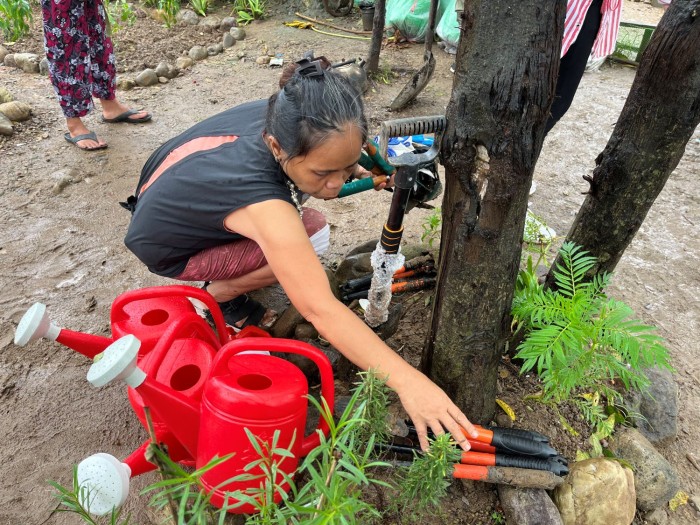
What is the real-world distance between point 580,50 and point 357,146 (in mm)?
1577

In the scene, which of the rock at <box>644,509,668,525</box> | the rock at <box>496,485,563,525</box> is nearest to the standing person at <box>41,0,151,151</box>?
the rock at <box>496,485,563,525</box>

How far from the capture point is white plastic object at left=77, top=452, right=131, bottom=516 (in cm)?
99

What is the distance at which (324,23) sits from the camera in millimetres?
6594

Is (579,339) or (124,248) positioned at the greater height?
(579,339)

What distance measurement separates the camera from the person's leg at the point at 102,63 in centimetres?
365

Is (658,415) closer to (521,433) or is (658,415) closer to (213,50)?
(521,433)

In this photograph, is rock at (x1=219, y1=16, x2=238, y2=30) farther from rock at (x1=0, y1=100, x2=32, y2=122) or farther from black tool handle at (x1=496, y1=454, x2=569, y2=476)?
black tool handle at (x1=496, y1=454, x2=569, y2=476)

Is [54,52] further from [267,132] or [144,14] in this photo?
[144,14]

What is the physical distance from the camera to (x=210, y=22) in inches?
255

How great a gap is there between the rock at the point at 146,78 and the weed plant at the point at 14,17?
1.24 meters

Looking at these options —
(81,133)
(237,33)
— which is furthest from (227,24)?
(81,133)

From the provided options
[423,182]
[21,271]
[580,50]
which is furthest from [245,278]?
[580,50]

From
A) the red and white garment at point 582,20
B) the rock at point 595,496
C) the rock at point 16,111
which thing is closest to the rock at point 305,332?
the rock at point 595,496

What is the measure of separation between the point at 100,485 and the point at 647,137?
1.77 metres
